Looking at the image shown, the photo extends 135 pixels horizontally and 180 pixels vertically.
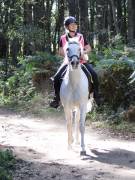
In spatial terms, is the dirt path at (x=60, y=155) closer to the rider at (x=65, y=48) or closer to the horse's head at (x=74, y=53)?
the rider at (x=65, y=48)

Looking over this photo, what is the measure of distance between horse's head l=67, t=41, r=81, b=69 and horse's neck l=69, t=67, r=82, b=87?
1.05 feet

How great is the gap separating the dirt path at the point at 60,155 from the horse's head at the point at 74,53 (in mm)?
1971

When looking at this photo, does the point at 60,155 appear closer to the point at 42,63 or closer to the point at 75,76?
the point at 75,76

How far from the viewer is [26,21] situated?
27766 millimetres

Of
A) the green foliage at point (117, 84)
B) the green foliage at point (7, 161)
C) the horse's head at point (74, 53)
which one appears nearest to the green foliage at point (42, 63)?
the green foliage at point (117, 84)

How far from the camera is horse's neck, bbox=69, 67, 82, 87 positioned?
9906 millimetres

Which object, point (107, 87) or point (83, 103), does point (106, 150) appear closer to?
point (83, 103)

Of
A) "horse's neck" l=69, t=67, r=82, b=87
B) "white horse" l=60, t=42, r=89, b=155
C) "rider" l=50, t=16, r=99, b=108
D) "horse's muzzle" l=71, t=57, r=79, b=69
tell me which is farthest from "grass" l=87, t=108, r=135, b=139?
"horse's muzzle" l=71, t=57, r=79, b=69

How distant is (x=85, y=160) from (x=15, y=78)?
Answer: 469 inches

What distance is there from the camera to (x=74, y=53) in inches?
374

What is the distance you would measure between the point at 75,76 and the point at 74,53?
2.17 ft

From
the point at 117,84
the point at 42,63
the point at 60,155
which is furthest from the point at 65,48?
the point at 42,63

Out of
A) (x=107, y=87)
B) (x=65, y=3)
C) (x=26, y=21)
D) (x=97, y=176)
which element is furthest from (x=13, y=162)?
(x=65, y=3)

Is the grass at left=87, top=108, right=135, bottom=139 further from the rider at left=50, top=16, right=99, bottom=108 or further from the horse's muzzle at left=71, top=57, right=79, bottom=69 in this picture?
the horse's muzzle at left=71, top=57, right=79, bottom=69
